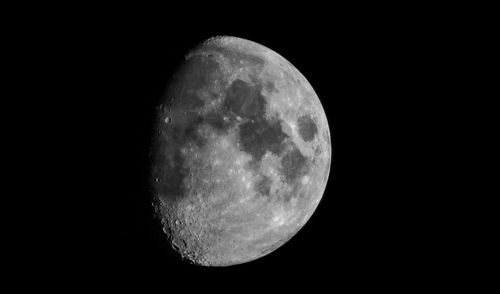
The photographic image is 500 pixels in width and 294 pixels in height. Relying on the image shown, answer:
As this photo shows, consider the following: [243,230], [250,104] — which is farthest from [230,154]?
[243,230]

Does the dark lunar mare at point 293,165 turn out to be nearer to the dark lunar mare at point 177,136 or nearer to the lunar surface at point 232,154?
the lunar surface at point 232,154

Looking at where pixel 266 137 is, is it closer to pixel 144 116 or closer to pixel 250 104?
pixel 250 104

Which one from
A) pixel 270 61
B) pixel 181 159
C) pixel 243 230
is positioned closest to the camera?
pixel 181 159

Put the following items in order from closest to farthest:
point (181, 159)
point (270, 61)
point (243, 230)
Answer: point (181, 159)
point (243, 230)
point (270, 61)

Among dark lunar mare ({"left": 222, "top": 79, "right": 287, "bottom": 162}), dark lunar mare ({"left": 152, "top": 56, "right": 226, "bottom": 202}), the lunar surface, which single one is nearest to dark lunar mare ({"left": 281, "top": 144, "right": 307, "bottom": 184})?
the lunar surface

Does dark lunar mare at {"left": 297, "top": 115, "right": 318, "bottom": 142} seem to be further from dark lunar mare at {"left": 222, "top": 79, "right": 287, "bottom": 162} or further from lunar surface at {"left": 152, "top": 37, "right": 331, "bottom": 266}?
dark lunar mare at {"left": 222, "top": 79, "right": 287, "bottom": 162}

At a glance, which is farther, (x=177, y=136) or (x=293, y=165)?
(x=293, y=165)

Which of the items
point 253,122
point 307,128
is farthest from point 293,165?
point 253,122

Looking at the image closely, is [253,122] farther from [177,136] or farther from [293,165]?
[177,136]

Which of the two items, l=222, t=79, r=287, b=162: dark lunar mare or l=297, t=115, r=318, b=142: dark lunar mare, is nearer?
l=222, t=79, r=287, b=162: dark lunar mare
